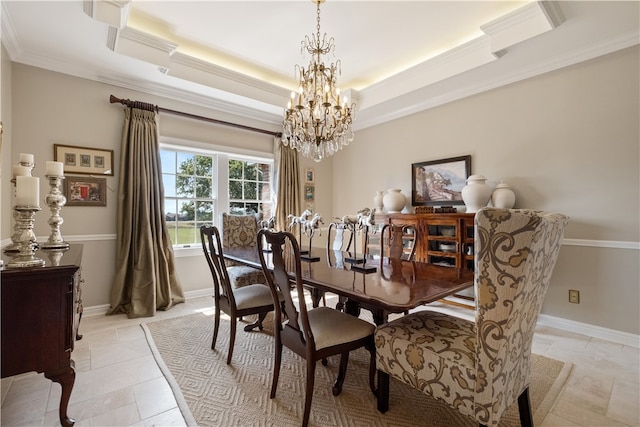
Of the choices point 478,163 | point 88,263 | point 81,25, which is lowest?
point 88,263

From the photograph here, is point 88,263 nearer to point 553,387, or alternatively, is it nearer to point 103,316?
point 103,316

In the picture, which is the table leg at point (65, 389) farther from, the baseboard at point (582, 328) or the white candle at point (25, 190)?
the baseboard at point (582, 328)

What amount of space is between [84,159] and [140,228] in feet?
3.00

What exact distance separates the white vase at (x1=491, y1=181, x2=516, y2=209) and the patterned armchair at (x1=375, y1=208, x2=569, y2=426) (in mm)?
1931

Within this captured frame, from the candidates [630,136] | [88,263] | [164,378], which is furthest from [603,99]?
[88,263]

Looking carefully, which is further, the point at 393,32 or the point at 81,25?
the point at 393,32

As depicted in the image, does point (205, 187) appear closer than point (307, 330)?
No

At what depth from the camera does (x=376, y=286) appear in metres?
1.62

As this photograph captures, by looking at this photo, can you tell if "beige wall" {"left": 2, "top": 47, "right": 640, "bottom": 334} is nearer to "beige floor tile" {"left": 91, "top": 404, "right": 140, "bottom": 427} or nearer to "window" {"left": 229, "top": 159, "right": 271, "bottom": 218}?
"window" {"left": 229, "top": 159, "right": 271, "bottom": 218}

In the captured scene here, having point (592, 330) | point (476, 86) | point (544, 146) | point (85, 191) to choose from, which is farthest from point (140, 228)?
point (592, 330)

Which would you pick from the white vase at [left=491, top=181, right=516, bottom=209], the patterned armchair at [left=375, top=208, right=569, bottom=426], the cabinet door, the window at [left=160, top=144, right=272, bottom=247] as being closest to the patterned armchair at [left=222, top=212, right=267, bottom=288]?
the window at [left=160, top=144, right=272, bottom=247]

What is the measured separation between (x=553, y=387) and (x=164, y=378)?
2.59 metres

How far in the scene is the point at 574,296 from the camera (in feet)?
9.24

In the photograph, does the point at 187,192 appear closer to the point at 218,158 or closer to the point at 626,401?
the point at 218,158
